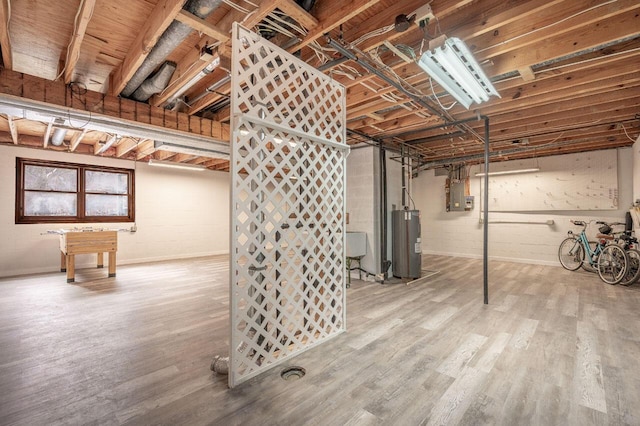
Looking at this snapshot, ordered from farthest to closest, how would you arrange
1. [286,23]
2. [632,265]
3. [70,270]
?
[70,270] → [632,265] → [286,23]

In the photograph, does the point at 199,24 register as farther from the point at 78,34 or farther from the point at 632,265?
the point at 632,265

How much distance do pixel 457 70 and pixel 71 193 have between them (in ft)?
25.3

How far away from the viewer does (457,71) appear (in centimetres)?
251

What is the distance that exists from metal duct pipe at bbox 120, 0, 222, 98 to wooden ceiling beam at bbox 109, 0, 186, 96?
2.8 inches

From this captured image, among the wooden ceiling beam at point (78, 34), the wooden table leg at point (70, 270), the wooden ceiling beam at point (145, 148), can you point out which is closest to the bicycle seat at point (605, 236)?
the wooden ceiling beam at point (78, 34)

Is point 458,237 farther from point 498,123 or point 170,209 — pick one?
point 170,209

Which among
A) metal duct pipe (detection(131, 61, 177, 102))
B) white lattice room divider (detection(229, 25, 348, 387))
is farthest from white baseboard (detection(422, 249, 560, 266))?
metal duct pipe (detection(131, 61, 177, 102))

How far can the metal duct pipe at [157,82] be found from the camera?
3132mm

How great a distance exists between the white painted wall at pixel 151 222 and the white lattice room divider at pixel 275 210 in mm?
6177

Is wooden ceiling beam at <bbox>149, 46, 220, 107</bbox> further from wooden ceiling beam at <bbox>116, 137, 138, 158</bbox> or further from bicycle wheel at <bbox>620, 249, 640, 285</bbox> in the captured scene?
bicycle wheel at <bbox>620, 249, 640, 285</bbox>

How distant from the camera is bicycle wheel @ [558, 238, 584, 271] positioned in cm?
600

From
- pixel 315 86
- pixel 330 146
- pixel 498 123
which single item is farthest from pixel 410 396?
pixel 498 123

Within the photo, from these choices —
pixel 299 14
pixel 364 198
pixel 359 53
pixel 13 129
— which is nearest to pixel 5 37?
pixel 299 14

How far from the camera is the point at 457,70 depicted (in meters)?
2.50
